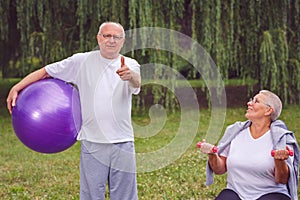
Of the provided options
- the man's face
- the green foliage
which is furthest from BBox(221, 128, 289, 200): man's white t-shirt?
the green foliage

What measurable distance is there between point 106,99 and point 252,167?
0.97m

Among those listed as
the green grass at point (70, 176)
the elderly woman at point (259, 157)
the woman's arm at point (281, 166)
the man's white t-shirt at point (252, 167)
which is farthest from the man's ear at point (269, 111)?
the green grass at point (70, 176)

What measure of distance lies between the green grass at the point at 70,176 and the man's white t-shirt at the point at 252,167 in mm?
1663

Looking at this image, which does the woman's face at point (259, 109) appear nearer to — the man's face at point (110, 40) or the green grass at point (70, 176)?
the man's face at point (110, 40)

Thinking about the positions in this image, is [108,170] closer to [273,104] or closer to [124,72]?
[124,72]

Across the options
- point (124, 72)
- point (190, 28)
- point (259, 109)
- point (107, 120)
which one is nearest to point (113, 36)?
point (124, 72)

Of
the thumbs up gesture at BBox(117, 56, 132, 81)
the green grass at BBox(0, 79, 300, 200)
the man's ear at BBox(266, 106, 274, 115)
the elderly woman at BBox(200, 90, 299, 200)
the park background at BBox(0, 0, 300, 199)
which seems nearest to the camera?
the thumbs up gesture at BBox(117, 56, 132, 81)

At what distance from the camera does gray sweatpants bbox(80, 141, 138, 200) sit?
3504 millimetres

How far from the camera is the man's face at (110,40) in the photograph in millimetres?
3463

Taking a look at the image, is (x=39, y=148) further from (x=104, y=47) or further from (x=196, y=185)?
(x=196, y=185)

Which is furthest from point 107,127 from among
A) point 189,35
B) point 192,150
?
point 189,35

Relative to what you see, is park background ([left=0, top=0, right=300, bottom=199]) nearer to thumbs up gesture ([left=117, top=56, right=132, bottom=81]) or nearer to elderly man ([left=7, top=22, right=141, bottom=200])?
elderly man ([left=7, top=22, right=141, bottom=200])

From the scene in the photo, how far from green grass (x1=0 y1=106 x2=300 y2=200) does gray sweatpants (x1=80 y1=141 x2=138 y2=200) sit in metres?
1.57

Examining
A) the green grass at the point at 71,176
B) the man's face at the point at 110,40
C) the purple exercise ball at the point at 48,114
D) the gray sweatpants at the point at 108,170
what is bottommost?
the green grass at the point at 71,176
